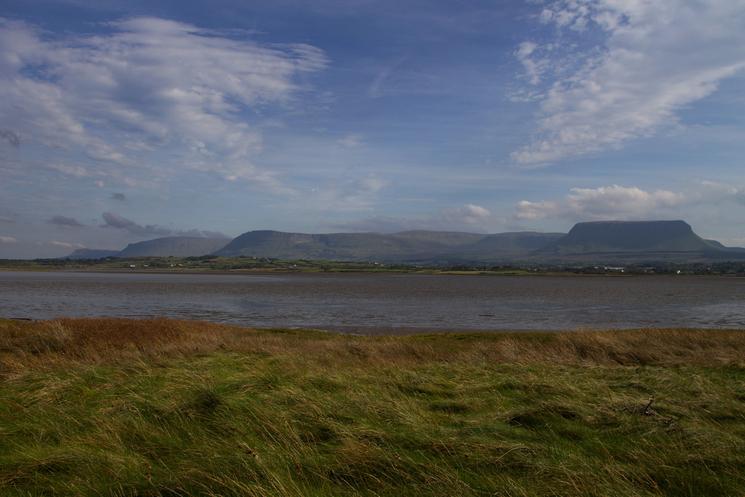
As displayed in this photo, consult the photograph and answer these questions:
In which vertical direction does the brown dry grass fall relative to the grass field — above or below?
below

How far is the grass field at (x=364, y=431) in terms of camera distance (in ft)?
20.2

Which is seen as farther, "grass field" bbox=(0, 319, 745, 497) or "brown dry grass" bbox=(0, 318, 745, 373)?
"brown dry grass" bbox=(0, 318, 745, 373)

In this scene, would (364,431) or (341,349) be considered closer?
(364,431)

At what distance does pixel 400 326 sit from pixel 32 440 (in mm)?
40391

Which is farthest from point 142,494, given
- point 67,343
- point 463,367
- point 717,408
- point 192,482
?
point 67,343

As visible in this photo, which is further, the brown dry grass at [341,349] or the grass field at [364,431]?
the brown dry grass at [341,349]

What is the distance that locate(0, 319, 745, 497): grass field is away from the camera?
615cm

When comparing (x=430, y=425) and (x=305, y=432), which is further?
(x=430, y=425)

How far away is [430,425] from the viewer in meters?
8.50

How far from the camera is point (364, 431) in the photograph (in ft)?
25.5

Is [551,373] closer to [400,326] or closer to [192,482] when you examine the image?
[192,482]

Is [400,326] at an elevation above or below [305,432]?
below

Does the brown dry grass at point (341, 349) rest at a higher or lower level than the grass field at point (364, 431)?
lower

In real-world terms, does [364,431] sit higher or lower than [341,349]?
higher
